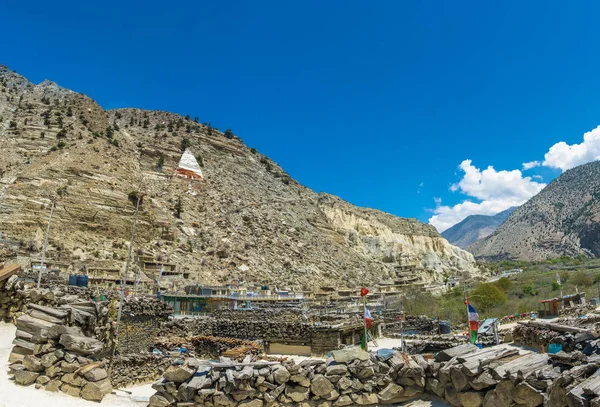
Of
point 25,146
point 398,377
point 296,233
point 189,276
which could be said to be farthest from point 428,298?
point 25,146

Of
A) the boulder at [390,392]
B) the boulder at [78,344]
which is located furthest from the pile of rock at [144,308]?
the boulder at [390,392]

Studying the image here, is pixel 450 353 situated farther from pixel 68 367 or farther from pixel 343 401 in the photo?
pixel 68 367

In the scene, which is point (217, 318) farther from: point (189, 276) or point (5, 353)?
point (189, 276)

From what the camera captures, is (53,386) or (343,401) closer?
(343,401)

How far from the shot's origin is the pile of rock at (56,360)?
711 centimetres

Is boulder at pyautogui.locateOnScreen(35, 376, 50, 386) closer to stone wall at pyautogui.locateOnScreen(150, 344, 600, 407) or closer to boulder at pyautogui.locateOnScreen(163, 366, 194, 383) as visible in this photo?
stone wall at pyautogui.locateOnScreen(150, 344, 600, 407)

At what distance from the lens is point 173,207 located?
51875 millimetres

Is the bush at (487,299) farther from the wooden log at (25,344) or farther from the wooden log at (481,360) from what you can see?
the wooden log at (25,344)

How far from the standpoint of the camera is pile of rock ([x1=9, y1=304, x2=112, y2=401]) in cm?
711

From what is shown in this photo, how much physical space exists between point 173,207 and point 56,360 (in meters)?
46.2

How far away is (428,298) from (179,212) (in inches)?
1296

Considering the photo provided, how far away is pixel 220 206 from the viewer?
190 feet

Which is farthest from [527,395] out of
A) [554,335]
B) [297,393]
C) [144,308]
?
[144,308]

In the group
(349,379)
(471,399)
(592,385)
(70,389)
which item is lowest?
(70,389)
